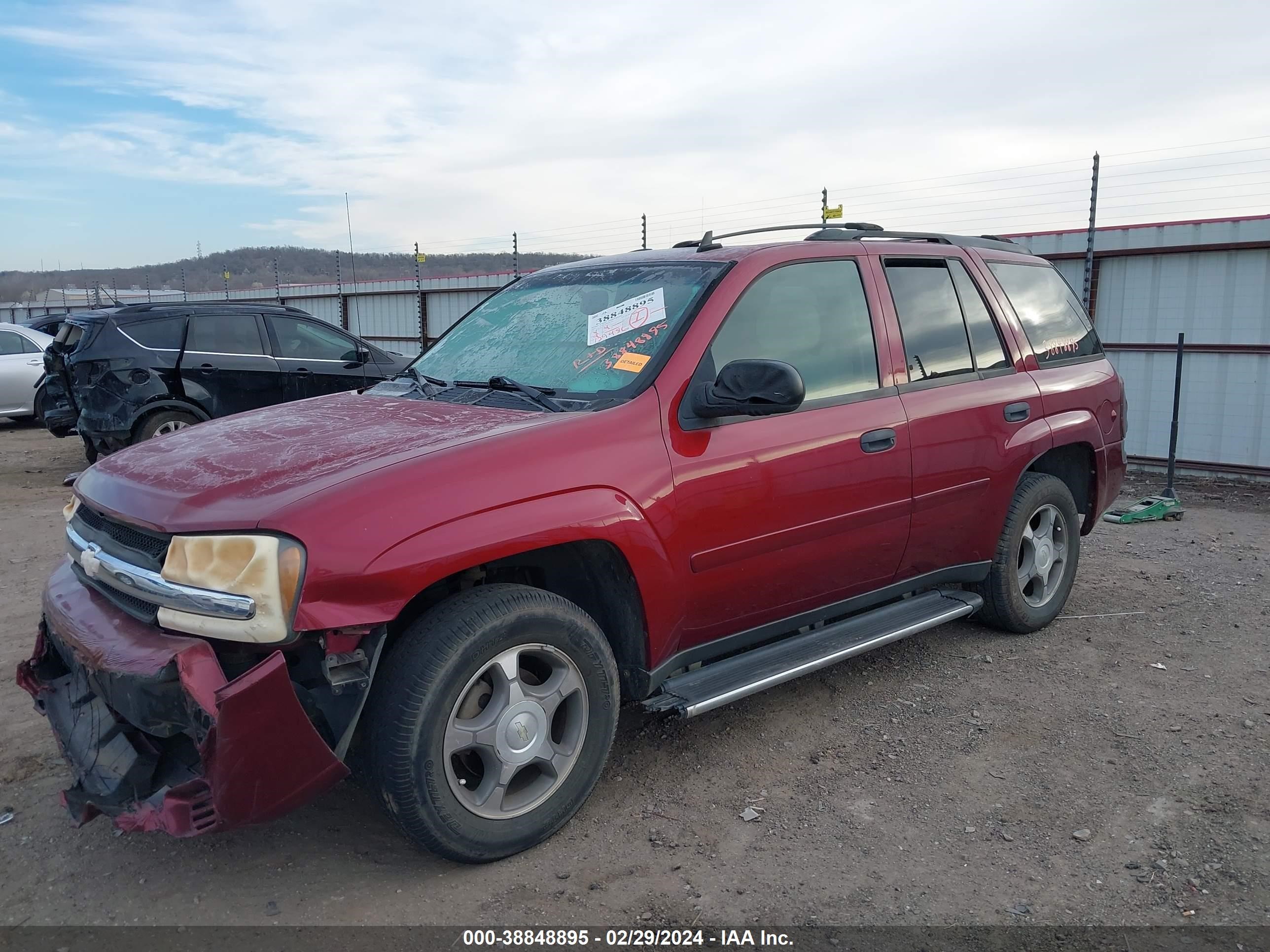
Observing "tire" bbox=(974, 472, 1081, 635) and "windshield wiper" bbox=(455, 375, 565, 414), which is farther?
"tire" bbox=(974, 472, 1081, 635)

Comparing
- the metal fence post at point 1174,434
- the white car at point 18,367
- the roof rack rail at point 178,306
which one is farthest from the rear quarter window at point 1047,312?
the white car at point 18,367

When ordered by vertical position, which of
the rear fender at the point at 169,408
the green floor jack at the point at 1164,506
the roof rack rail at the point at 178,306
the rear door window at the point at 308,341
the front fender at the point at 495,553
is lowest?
the green floor jack at the point at 1164,506

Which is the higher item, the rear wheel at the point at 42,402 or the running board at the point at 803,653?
the rear wheel at the point at 42,402

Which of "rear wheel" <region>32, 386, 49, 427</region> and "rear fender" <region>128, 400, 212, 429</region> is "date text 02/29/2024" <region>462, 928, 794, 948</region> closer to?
"rear fender" <region>128, 400, 212, 429</region>

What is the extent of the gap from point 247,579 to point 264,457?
25.0 inches

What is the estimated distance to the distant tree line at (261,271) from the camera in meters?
14.8

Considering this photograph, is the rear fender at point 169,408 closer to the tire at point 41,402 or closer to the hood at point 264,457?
the tire at point 41,402

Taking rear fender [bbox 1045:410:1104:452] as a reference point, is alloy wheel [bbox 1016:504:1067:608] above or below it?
below

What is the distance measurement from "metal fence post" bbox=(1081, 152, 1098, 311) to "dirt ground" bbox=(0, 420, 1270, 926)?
5.79 meters

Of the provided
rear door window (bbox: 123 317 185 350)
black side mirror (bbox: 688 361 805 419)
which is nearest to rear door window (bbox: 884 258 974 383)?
black side mirror (bbox: 688 361 805 419)

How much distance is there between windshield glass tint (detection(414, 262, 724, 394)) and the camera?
3.57 metres

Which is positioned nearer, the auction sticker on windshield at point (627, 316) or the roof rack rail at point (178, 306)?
the auction sticker on windshield at point (627, 316)

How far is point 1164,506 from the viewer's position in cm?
764

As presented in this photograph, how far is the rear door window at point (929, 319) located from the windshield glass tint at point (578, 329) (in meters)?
1.00
